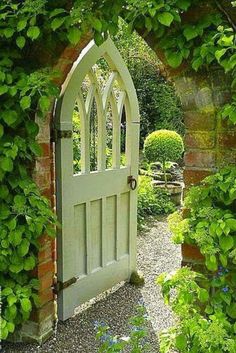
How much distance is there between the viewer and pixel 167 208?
587 cm

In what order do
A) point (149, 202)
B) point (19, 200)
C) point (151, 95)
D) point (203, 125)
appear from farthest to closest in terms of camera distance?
point (151, 95)
point (149, 202)
point (19, 200)
point (203, 125)

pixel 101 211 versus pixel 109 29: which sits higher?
pixel 109 29

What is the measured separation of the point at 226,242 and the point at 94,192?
1.34m

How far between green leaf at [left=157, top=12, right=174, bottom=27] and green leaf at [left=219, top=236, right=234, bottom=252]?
2.83 feet

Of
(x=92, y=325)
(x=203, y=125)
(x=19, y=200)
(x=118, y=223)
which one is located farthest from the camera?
(x=118, y=223)

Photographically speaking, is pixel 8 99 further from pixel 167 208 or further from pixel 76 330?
pixel 167 208

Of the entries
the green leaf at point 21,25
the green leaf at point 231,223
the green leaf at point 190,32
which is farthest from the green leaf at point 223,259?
the green leaf at point 21,25

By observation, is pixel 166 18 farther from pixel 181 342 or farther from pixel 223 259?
pixel 181 342

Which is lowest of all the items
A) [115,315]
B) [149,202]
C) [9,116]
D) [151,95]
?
[115,315]

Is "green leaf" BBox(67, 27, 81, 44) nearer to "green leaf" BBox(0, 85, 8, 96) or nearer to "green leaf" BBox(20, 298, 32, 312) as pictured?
"green leaf" BBox(0, 85, 8, 96)

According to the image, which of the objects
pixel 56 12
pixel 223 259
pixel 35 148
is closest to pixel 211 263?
pixel 223 259

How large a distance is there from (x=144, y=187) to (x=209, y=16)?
4242 millimetres

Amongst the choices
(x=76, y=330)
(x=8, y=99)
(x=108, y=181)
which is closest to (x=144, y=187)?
(x=108, y=181)

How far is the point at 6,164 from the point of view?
1.95m
